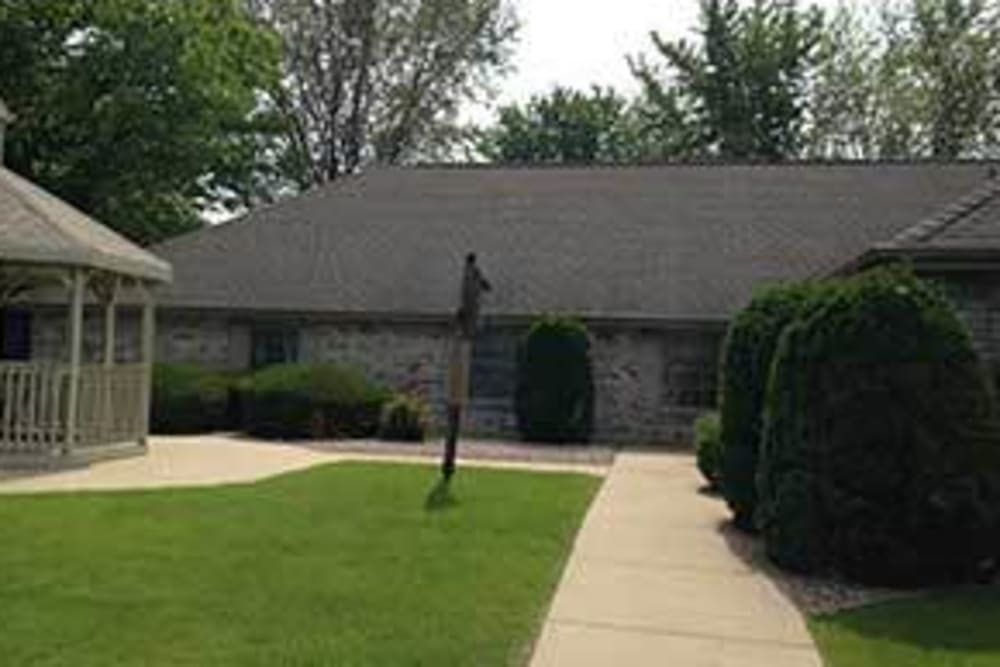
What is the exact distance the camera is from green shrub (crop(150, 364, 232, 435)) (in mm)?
23922

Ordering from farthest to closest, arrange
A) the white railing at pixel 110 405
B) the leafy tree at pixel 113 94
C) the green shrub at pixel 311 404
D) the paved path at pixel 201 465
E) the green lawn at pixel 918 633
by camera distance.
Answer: the leafy tree at pixel 113 94 → the green shrub at pixel 311 404 → the white railing at pixel 110 405 → the paved path at pixel 201 465 → the green lawn at pixel 918 633

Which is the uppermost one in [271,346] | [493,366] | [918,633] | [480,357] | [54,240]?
[54,240]

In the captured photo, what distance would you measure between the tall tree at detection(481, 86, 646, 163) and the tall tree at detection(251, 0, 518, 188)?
9.39 metres

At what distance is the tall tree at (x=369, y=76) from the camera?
47156 millimetres

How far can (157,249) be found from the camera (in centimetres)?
2906

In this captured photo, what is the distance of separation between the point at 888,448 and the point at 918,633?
2152 millimetres

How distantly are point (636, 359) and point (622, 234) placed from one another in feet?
11.8

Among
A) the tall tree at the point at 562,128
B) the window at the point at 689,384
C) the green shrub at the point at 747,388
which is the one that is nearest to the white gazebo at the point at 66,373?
the green shrub at the point at 747,388

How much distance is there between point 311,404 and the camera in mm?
23266

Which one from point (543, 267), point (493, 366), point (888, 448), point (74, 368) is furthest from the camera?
point (543, 267)

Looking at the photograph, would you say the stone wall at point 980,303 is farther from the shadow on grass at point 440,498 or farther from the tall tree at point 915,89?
the tall tree at point 915,89

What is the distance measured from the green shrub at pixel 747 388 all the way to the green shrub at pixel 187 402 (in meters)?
12.2

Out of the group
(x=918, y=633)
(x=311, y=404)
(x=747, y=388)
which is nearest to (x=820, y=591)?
(x=918, y=633)

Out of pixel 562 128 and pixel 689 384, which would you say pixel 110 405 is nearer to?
pixel 689 384
